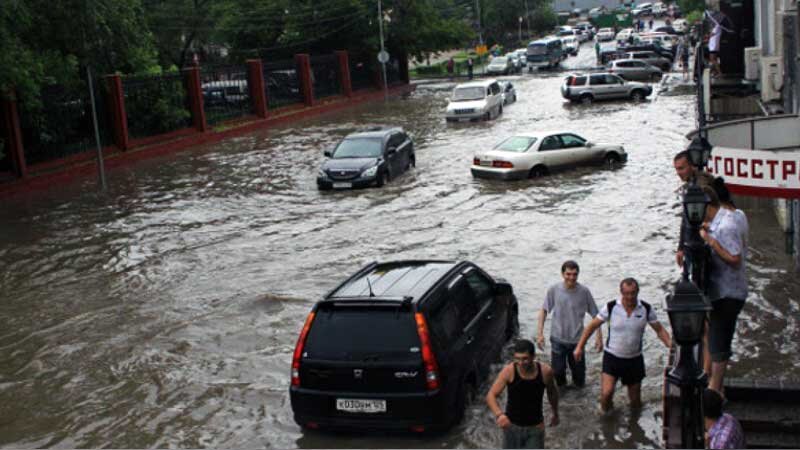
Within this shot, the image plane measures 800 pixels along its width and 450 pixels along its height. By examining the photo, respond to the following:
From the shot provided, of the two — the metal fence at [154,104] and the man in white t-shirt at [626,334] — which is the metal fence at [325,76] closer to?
the metal fence at [154,104]

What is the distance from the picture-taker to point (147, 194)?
26.7 m

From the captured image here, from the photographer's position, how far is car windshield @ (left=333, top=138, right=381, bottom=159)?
83.7ft

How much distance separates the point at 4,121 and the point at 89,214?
7.39m

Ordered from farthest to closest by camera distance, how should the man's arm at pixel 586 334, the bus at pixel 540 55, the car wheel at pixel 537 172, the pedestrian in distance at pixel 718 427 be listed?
the bus at pixel 540 55
the car wheel at pixel 537 172
the man's arm at pixel 586 334
the pedestrian in distance at pixel 718 427

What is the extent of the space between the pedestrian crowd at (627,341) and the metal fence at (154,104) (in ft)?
92.9

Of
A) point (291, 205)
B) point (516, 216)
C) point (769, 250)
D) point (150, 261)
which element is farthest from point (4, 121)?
point (769, 250)

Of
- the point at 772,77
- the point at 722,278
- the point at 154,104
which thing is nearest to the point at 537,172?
the point at 772,77

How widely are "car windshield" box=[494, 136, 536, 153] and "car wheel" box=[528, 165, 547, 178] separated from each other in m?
0.58

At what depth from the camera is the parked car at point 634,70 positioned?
166 ft

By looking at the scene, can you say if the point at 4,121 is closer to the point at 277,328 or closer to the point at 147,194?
the point at 147,194

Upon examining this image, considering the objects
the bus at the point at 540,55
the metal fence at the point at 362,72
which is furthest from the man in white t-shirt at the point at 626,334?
the bus at the point at 540,55

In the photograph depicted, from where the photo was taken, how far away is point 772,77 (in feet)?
57.9

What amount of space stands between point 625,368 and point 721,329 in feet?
3.32

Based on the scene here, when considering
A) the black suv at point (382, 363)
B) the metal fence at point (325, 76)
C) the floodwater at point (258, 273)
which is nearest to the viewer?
the black suv at point (382, 363)
